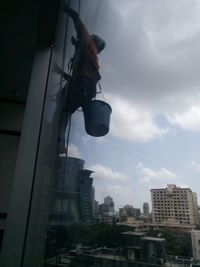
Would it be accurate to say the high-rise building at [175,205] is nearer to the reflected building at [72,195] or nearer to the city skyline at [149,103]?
the city skyline at [149,103]

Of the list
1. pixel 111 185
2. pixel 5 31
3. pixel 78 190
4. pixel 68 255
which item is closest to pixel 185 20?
pixel 111 185

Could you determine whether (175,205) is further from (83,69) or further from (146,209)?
(83,69)

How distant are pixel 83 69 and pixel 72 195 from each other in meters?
0.45

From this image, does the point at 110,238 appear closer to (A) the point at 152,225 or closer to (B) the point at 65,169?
(A) the point at 152,225

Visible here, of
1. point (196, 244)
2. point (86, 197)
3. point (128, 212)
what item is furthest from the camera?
point (86, 197)

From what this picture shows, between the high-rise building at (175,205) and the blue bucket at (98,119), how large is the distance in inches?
8.5

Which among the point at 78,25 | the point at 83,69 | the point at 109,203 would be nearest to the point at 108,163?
the point at 109,203

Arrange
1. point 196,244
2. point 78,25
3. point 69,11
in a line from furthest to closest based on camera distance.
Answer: point 69,11, point 78,25, point 196,244

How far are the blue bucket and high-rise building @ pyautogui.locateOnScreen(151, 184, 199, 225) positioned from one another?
22 cm

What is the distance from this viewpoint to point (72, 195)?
0.56 meters

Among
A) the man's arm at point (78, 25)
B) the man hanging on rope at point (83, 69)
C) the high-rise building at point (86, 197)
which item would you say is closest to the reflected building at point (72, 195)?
the high-rise building at point (86, 197)

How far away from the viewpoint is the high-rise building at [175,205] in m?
0.24

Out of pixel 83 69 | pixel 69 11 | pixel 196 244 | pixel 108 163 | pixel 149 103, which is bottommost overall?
pixel 196 244

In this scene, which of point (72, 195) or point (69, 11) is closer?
point (72, 195)
